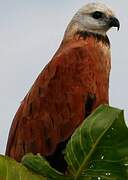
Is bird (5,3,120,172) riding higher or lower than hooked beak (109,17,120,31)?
lower

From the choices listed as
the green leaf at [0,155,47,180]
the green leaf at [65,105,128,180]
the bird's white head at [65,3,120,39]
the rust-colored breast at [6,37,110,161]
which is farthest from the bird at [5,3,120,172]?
the green leaf at [0,155,47,180]

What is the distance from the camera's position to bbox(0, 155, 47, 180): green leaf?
254cm

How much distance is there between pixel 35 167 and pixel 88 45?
18.5 feet

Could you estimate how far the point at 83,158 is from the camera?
2838 mm

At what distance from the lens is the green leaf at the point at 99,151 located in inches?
104

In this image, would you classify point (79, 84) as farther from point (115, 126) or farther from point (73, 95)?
point (115, 126)

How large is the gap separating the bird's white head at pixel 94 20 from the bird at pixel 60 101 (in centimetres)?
89

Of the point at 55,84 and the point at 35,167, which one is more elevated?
the point at 35,167

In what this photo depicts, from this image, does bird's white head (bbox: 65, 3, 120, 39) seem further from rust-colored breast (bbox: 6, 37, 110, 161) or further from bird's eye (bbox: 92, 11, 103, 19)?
rust-colored breast (bbox: 6, 37, 110, 161)

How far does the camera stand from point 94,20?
30.1 ft

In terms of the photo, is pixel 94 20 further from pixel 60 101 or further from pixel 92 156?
pixel 92 156

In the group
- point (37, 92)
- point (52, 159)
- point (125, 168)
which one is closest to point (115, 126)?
point (125, 168)

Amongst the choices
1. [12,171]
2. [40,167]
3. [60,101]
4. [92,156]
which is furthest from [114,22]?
[12,171]

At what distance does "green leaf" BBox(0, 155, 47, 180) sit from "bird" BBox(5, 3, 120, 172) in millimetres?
4043
